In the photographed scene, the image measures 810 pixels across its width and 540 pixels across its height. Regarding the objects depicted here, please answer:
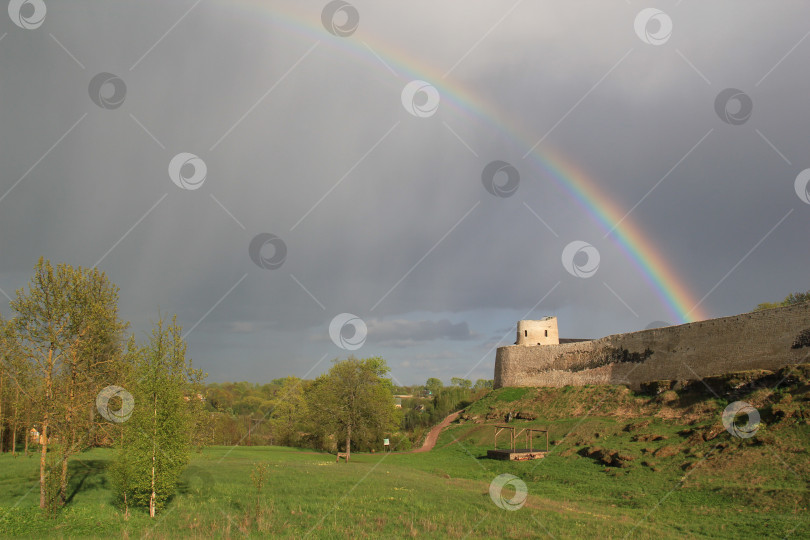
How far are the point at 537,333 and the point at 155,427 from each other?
6612cm

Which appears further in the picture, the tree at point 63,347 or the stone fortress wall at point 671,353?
the stone fortress wall at point 671,353

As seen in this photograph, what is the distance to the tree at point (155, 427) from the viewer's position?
2056cm

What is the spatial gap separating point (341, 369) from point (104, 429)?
99.4ft

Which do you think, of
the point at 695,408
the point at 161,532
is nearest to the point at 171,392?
the point at 161,532

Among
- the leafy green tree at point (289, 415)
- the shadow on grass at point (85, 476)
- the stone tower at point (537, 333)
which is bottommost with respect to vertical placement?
the shadow on grass at point (85, 476)

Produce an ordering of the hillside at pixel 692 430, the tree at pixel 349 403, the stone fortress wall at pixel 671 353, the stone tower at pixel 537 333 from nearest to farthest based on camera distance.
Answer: the hillside at pixel 692 430
the stone fortress wall at pixel 671 353
the tree at pixel 349 403
the stone tower at pixel 537 333

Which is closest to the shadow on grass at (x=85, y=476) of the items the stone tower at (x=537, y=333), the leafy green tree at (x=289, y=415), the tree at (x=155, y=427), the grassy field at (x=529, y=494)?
the grassy field at (x=529, y=494)

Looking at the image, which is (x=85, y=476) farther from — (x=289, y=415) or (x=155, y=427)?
(x=289, y=415)

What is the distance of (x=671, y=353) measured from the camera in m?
48.6

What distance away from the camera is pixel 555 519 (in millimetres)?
21000

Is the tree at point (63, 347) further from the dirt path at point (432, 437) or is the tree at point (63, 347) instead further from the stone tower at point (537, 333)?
the stone tower at point (537, 333)

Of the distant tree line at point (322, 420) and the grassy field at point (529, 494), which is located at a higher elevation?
the distant tree line at point (322, 420)

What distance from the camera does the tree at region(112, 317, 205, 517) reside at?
2056 cm

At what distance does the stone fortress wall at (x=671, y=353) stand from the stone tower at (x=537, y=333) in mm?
5990
